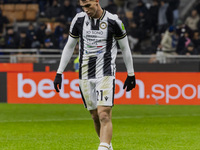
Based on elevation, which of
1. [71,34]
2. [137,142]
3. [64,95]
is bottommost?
[64,95]

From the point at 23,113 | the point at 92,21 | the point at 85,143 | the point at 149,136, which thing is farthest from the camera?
the point at 23,113

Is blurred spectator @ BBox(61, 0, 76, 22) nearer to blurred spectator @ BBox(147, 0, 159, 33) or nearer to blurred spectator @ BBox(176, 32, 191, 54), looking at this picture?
blurred spectator @ BBox(147, 0, 159, 33)

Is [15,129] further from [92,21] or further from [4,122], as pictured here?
[92,21]

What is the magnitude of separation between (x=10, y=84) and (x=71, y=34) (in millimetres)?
11822

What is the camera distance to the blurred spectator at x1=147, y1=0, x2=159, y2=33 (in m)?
24.7

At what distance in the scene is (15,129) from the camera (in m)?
11.9

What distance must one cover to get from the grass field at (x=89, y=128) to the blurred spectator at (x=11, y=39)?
707cm

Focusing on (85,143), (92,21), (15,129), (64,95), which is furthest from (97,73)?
(64,95)

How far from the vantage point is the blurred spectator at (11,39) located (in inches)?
994

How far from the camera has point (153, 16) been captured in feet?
81.4

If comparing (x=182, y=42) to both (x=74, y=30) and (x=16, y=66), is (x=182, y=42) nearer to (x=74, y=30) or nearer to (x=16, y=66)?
(x=16, y=66)

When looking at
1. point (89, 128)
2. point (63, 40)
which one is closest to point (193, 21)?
point (63, 40)

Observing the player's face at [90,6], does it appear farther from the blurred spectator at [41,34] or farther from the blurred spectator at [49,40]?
the blurred spectator at [41,34]

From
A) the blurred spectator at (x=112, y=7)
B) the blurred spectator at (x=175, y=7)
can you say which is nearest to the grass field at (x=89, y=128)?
the blurred spectator at (x=175, y=7)
